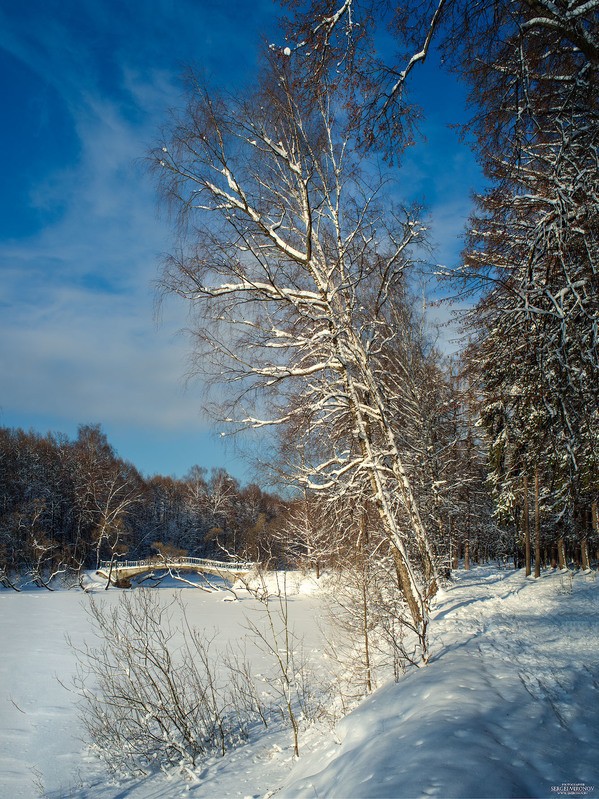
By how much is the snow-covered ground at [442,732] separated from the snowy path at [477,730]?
11mm

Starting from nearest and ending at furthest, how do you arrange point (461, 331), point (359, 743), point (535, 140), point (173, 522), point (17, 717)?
point (359, 743) < point (535, 140) < point (461, 331) < point (17, 717) < point (173, 522)

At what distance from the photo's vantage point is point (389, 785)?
239 cm

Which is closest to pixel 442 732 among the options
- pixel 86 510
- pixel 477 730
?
pixel 477 730

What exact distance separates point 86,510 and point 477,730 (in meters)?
41.7

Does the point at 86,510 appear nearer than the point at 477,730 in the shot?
No

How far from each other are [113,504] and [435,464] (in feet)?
139

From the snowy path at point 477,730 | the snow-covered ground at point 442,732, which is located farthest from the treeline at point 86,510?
the snowy path at point 477,730

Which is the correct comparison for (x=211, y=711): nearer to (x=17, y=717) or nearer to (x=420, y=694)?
(x=17, y=717)

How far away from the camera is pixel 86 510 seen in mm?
39625

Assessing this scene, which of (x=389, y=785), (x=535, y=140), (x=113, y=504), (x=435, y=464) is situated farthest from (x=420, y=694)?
(x=113, y=504)

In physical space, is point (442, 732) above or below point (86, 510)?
below

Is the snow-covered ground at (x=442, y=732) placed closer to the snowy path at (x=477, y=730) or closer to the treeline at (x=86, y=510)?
the snowy path at (x=477, y=730)

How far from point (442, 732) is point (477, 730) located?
0.66ft

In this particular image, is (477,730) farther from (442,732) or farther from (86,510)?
(86,510)
